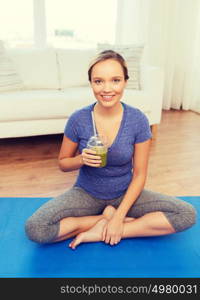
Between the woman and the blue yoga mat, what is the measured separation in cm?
5

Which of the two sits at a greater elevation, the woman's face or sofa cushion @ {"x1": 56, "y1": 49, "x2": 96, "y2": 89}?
the woman's face

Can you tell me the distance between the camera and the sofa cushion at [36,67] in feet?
9.02

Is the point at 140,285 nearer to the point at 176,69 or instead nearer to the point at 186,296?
the point at 186,296

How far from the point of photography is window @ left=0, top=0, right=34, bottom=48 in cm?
351

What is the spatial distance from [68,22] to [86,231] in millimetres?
3171

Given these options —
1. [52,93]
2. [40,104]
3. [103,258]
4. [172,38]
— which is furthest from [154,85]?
[103,258]

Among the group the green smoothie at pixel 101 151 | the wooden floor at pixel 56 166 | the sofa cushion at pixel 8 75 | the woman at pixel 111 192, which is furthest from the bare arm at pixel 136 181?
the sofa cushion at pixel 8 75

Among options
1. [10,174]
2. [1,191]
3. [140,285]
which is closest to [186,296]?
[140,285]

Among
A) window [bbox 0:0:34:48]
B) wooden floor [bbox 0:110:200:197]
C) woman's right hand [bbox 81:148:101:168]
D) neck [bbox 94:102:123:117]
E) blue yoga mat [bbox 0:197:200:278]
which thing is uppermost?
window [bbox 0:0:34:48]

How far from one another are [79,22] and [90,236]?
10.6 feet

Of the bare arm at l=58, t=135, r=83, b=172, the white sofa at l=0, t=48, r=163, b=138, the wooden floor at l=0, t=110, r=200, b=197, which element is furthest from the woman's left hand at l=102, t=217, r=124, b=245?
the white sofa at l=0, t=48, r=163, b=138

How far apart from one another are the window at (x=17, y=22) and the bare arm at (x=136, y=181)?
Result: 2.90 meters

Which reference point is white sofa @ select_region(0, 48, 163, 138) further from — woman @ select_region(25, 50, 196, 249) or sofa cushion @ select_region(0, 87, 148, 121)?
woman @ select_region(25, 50, 196, 249)

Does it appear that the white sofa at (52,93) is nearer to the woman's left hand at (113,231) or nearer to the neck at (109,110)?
the neck at (109,110)
